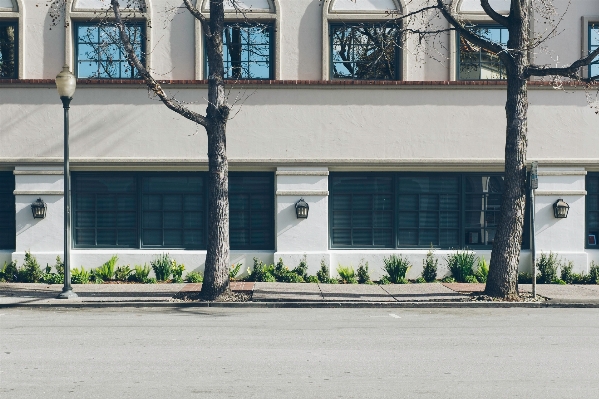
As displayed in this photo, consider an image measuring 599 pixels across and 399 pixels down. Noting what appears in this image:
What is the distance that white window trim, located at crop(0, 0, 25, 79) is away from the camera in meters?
18.9

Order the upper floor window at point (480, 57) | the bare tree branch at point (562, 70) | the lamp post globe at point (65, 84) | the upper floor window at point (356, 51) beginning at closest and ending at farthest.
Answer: the bare tree branch at point (562, 70)
the lamp post globe at point (65, 84)
the upper floor window at point (356, 51)
the upper floor window at point (480, 57)

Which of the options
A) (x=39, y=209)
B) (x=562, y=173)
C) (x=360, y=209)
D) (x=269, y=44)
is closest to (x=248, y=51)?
(x=269, y=44)

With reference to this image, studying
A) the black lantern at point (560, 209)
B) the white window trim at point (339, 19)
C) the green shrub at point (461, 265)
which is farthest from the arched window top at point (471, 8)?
the green shrub at point (461, 265)

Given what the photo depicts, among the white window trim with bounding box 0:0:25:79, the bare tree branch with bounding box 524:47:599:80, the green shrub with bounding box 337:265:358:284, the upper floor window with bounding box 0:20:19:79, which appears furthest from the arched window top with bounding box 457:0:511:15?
the upper floor window with bounding box 0:20:19:79

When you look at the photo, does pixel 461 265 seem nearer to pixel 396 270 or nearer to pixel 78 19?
pixel 396 270

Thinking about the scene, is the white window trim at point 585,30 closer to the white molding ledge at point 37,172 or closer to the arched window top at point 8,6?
the white molding ledge at point 37,172

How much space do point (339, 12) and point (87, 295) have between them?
8657 millimetres

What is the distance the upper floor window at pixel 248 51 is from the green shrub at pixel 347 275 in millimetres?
4845

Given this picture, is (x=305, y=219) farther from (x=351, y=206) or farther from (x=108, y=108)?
(x=108, y=108)

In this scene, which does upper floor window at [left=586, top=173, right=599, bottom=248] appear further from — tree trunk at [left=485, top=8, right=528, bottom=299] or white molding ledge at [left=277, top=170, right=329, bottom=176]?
white molding ledge at [left=277, top=170, right=329, bottom=176]

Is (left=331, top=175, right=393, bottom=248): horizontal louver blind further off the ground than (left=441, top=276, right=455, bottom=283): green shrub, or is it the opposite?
(left=331, top=175, right=393, bottom=248): horizontal louver blind

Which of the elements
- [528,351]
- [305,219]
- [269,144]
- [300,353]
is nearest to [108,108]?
[269,144]

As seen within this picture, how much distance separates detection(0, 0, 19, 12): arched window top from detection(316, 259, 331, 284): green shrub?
930 cm

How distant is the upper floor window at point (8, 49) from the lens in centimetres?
1906
